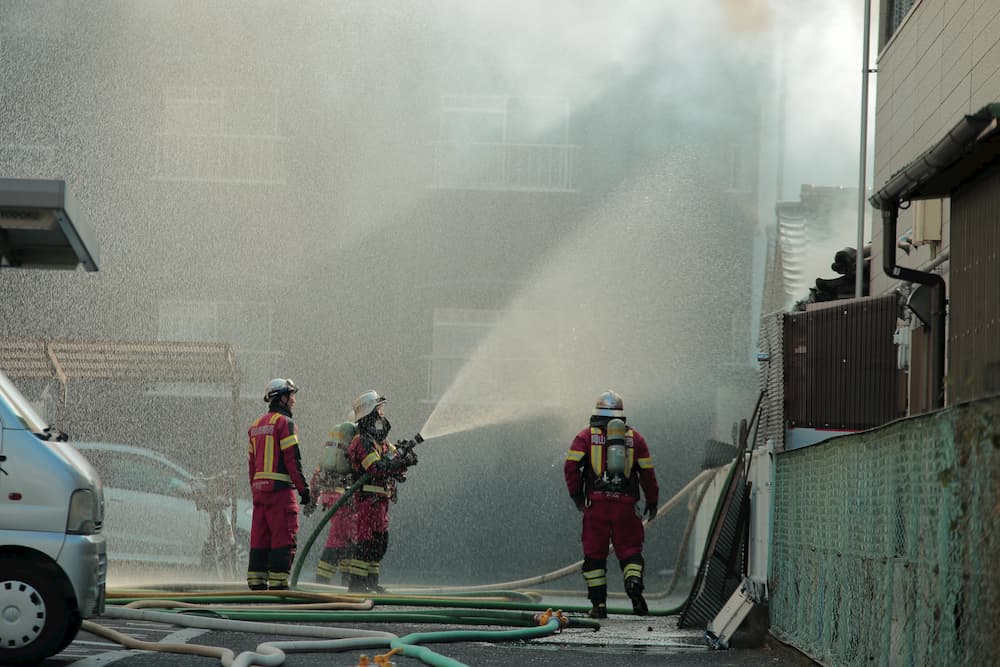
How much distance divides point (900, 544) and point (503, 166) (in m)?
15.7

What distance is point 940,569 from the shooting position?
4.53 m

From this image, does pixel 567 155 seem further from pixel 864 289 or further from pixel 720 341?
pixel 864 289

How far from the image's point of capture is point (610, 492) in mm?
10586

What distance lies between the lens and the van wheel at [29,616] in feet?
20.0

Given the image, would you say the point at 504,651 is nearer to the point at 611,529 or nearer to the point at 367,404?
the point at 611,529

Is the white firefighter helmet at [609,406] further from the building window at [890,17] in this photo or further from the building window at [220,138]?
the building window at [220,138]

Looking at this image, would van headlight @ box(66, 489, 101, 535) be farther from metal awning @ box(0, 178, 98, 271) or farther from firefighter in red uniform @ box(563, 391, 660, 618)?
firefighter in red uniform @ box(563, 391, 660, 618)

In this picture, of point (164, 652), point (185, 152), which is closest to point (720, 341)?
point (185, 152)

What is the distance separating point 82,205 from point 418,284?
4.93 metres

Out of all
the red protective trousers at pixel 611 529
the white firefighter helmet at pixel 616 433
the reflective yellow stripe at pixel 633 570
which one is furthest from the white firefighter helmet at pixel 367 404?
the reflective yellow stripe at pixel 633 570

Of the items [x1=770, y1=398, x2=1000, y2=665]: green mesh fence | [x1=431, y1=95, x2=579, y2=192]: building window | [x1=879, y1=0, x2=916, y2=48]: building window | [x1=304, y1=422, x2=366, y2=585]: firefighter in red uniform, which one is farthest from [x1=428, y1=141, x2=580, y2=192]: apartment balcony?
[x1=770, y1=398, x2=1000, y2=665]: green mesh fence

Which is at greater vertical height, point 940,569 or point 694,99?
point 694,99

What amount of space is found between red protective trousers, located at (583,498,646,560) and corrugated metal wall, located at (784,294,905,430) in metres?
1.63

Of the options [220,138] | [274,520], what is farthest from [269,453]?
[220,138]
